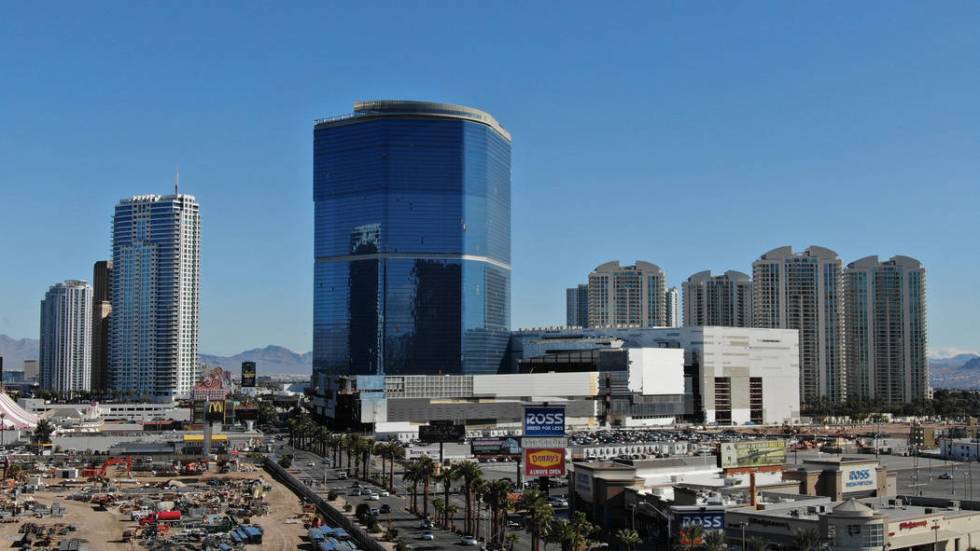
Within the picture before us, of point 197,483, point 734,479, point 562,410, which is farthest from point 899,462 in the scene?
point 197,483

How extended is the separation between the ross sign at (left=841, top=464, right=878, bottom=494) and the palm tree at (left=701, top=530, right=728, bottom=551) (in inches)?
1639

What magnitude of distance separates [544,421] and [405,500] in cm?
3537

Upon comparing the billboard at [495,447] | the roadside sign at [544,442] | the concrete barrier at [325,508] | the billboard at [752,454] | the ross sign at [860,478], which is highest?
the roadside sign at [544,442]

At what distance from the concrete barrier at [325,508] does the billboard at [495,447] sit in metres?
34.3

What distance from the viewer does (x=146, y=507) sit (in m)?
134

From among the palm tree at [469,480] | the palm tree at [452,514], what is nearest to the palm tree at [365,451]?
the palm tree at [452,514]

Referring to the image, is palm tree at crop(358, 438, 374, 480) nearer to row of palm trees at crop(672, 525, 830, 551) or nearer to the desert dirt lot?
the desert dirt lot

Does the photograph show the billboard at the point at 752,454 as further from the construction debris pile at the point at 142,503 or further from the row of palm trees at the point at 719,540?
the construction debris pile at the point at 142,503

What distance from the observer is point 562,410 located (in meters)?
108

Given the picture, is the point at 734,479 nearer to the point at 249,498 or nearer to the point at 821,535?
the point at 821,535

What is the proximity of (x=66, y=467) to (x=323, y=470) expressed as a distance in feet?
149

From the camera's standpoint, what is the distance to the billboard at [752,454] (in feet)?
397

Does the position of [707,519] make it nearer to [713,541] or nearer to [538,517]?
[713,541]

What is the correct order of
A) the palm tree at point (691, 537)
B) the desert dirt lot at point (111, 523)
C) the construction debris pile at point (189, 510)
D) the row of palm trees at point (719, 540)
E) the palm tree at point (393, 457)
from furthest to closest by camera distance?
the palm tree at point (393, 457)
the construction debris pile at point (189, 510)
the desert dirt lot at point (111, 523)
the palm tree at point (691, 537)
the row of palm trees at point (719, 540)
